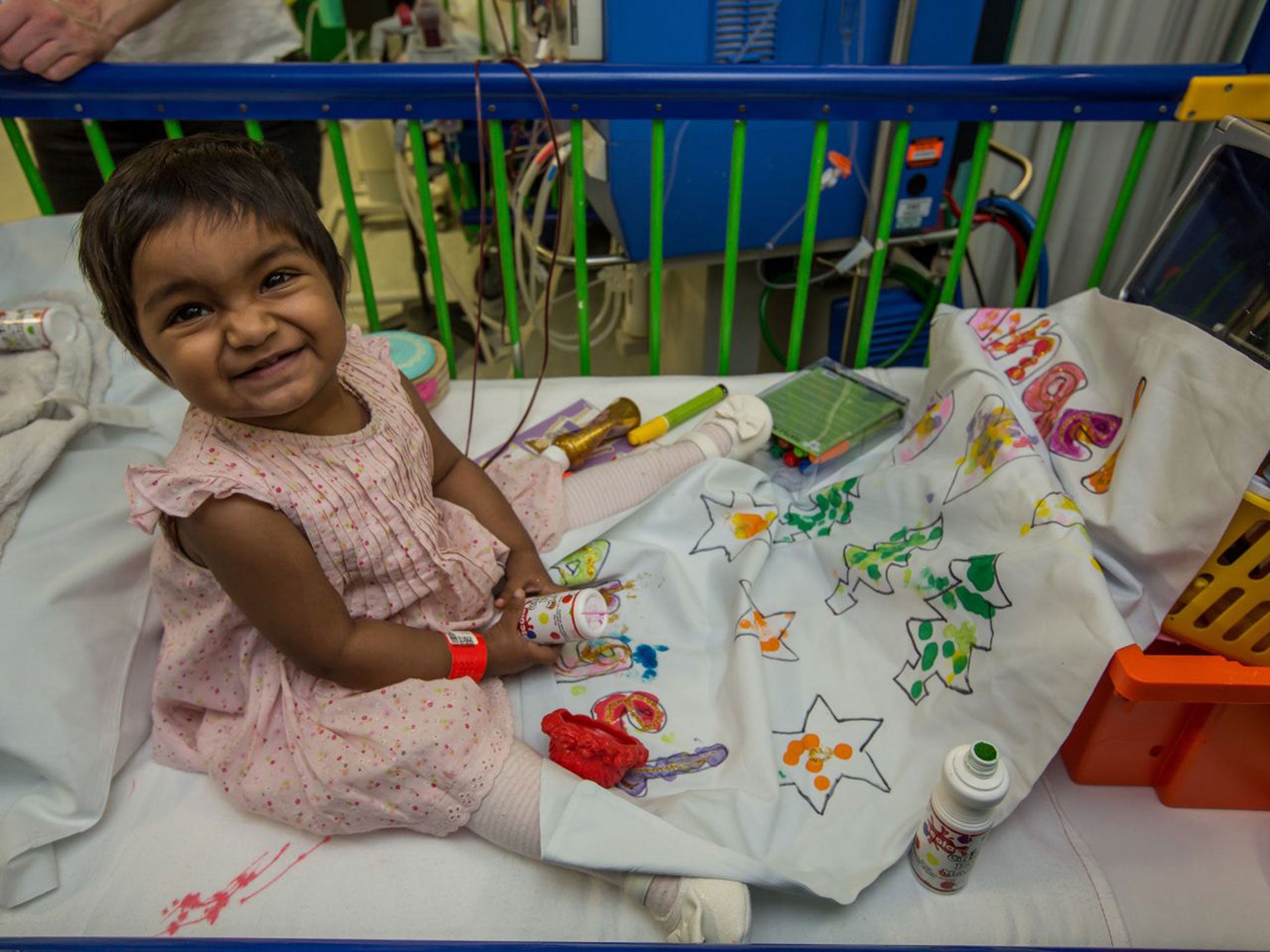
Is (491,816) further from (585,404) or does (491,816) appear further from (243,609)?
(585,404)

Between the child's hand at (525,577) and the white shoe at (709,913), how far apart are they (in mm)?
402

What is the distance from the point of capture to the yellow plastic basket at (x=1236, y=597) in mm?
856

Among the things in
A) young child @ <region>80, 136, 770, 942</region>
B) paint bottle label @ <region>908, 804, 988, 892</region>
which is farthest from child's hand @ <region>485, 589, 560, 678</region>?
paint bottle label @ <region>908, 804, 988, 892</region>

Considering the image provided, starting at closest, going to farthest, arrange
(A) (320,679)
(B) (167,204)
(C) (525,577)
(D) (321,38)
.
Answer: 1. (B) (167,204)
2. (A) (320,679)
3. (C) (525,577)
4. (D) (321,38)

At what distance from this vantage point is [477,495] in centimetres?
117

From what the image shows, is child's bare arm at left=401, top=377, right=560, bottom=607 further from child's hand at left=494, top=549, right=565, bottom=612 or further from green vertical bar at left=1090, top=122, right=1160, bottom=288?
green vertical bar at left=1090, top=122, right=1160, bottom=288

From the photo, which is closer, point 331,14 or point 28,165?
point 28,165

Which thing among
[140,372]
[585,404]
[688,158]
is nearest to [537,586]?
[585,404]

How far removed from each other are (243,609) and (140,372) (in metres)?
0.60

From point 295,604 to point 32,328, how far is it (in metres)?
0.66

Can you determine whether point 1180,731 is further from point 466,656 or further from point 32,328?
point 32,328

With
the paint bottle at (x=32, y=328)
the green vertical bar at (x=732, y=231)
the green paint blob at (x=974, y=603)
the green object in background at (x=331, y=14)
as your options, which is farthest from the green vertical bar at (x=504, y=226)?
the green object in background at (x=331, y=14)

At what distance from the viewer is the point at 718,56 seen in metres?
1.44

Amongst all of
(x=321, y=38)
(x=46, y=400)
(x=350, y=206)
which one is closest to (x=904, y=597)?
(x=350, y=206)
